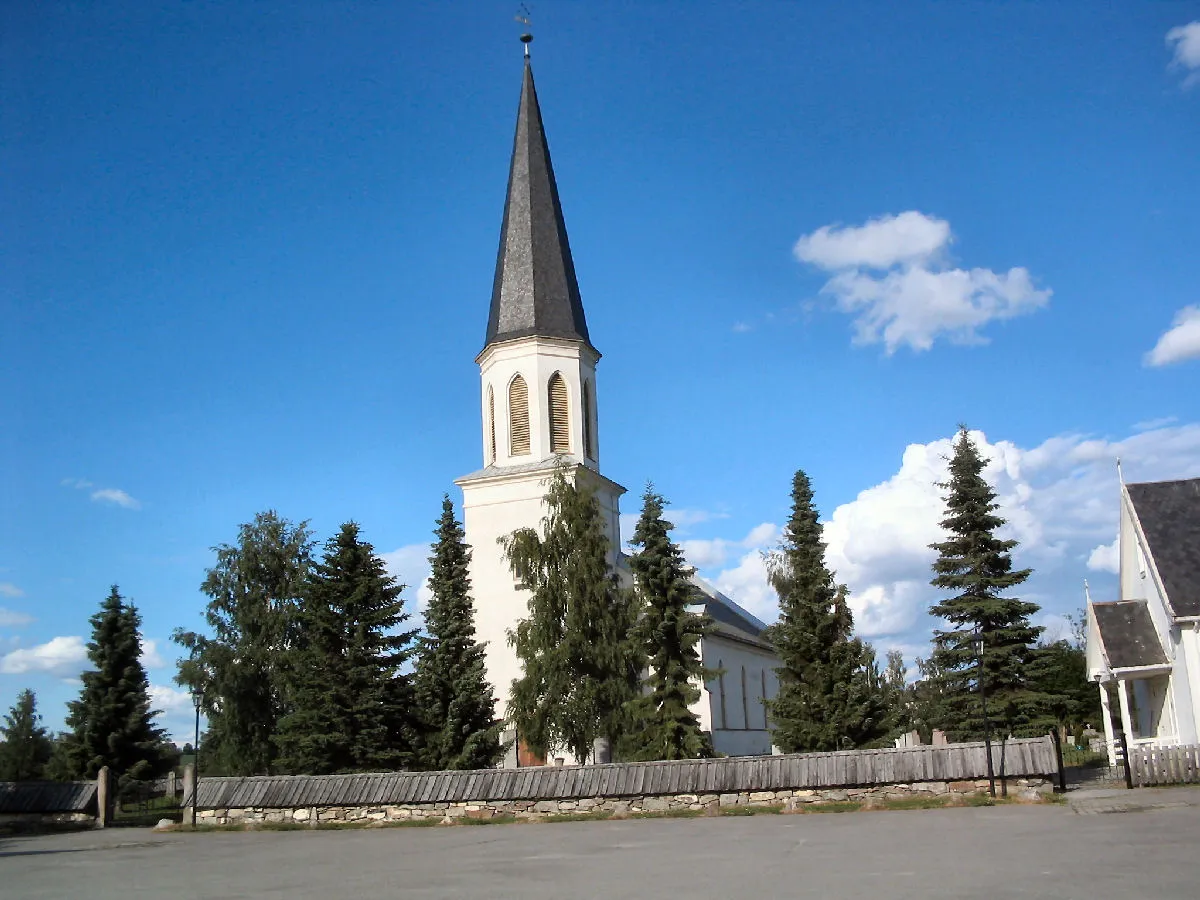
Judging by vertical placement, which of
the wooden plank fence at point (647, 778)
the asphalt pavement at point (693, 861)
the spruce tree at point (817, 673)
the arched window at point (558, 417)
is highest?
the arched window at point (558, 417)

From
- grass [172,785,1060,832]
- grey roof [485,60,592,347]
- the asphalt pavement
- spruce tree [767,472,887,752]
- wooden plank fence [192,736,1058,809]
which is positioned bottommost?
grass [172,785,1060,832]

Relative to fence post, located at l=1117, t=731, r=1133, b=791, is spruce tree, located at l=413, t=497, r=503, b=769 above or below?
above

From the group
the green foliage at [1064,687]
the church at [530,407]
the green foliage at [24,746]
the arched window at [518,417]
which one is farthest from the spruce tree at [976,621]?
the green foliage at [24,746]

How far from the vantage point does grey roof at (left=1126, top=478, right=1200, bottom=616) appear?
2530 cm

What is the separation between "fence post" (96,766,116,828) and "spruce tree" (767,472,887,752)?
721 inches

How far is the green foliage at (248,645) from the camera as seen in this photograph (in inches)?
1523

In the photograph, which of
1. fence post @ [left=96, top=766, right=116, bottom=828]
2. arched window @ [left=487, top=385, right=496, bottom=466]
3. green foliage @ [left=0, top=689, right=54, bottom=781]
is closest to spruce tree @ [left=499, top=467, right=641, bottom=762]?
arched window @ [left=487, top=385, right=496, bottom=466]

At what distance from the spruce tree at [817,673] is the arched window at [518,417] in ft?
37.7

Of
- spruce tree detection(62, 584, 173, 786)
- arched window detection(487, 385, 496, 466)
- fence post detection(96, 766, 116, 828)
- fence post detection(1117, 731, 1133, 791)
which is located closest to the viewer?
fence post detection(1117, 731, 1133, 791)

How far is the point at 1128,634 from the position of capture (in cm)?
2728

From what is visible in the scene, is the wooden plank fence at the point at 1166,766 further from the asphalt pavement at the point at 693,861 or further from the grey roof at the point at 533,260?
the grey roof at the point at 533,260

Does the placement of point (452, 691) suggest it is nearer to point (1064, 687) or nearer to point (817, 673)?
point (817, 673)

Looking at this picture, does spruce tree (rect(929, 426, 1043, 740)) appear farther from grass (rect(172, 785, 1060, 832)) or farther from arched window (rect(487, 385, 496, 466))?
arched window (rect(487, 385, 496, 466))

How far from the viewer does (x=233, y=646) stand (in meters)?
40.2
